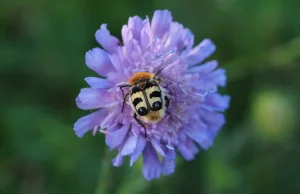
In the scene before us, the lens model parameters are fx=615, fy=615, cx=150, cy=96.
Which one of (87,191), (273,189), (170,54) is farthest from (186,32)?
(273,189)

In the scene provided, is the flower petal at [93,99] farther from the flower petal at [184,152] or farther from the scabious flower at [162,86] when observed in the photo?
the flower petal at [184,152]

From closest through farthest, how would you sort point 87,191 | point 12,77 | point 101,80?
point 101,80 < point 87,191 < point 12,77

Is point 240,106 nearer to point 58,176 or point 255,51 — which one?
point 255,51

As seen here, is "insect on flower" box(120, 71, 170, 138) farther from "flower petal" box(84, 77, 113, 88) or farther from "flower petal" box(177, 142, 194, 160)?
"flower petal" box(177, 142, 194, 160)

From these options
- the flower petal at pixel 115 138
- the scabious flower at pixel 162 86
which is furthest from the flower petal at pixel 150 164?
the flower petal at pixel 115 138

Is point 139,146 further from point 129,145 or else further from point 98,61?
point 98,61

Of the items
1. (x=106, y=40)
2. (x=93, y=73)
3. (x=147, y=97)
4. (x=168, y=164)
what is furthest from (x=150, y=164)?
(x=93, y=73)

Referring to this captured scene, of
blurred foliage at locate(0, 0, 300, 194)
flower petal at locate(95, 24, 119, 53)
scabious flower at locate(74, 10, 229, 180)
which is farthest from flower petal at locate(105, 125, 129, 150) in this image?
blurred foliage at locate(0, 0, 300, 194)
